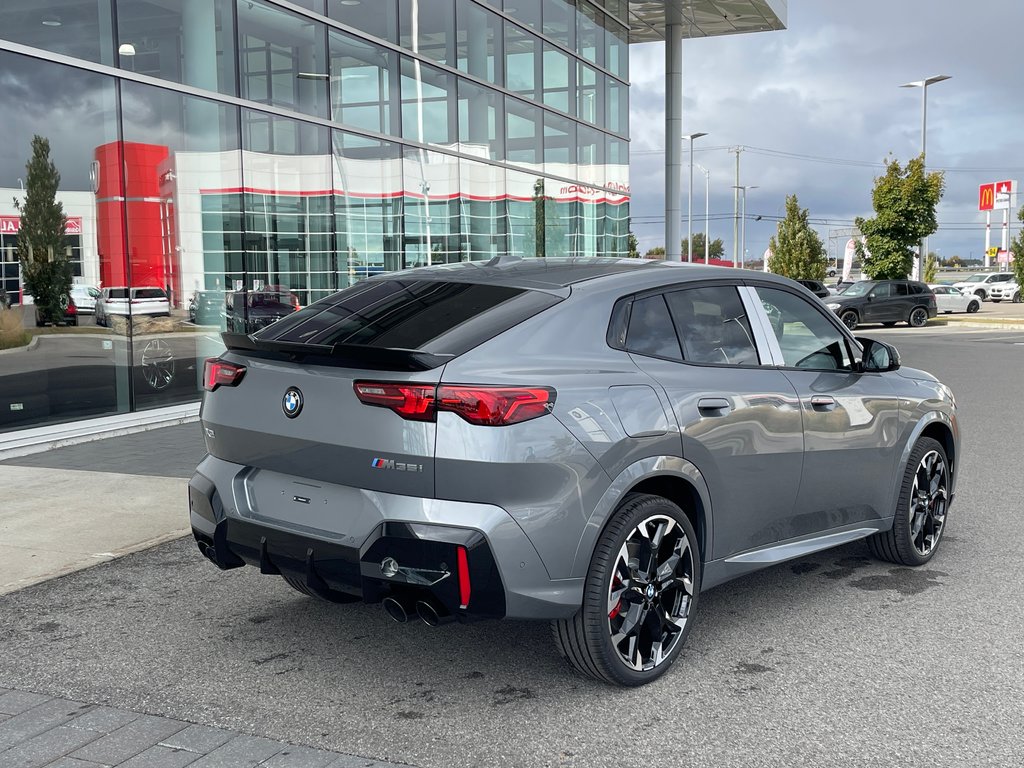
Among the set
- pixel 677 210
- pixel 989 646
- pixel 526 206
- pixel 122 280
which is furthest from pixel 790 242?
pixel 989 646

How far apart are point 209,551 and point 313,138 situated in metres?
10.9

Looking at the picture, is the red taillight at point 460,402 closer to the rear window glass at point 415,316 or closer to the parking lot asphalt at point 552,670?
the rear window glass at point 415,316

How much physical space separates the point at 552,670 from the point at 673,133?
25.5 metres

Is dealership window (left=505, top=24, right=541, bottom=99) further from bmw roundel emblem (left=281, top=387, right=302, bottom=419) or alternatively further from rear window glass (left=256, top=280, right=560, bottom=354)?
bmw roundel emblem (left=281, top=387, right=302, bottom=419)

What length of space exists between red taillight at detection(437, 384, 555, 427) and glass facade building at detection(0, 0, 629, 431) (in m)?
7.93

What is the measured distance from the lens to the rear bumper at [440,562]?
3.57 meters

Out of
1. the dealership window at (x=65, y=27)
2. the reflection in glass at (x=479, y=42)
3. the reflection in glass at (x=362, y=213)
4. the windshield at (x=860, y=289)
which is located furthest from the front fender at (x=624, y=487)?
the windshield at (x=860, y=289)

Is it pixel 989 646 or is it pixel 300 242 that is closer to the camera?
pixel 989 646

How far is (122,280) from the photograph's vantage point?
11531mm

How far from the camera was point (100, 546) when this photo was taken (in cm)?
622

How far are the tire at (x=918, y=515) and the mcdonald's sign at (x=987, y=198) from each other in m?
85.8

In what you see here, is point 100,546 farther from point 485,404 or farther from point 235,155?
point 235,155

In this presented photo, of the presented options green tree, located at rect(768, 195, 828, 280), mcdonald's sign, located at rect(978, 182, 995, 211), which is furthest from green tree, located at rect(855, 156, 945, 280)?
mcdonald's sign, located at rect(978, 182, 995, 211)

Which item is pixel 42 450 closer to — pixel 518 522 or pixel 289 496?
pixel 289 496
